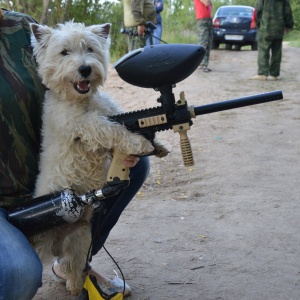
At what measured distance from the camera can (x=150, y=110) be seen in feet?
8.84

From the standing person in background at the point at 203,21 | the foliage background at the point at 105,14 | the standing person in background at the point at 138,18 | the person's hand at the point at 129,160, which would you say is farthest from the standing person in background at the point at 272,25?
the person's hand at the point at 129,160

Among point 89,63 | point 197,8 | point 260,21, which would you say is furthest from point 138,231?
point 197,8

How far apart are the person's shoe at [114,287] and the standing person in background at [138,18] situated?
7257 mm

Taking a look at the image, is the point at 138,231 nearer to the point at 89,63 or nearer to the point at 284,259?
the point at 284,259

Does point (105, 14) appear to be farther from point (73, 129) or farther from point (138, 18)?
point (73, 129)

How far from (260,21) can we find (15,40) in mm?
8911

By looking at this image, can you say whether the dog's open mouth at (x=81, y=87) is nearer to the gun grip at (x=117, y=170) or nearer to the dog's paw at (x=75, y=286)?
the gun grip at (x=117, y=170)

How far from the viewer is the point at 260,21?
1102 centimetres

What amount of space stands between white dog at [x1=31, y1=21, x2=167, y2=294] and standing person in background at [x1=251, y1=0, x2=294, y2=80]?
27.7 ft

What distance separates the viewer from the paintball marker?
257 centimetres

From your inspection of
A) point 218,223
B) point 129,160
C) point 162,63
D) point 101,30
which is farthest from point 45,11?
point 162,63

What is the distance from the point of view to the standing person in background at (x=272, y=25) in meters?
10.7

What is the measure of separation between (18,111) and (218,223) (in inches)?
86.5

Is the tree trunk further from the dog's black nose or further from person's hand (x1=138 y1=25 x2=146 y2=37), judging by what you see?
the dog's black nose
